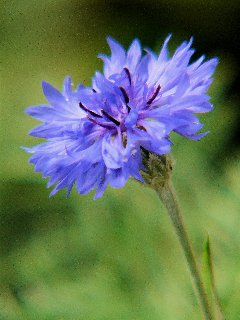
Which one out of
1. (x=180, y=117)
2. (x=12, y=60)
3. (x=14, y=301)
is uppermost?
(x=180, y=117)

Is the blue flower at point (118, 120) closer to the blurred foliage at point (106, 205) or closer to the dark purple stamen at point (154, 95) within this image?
the dark purple stamen at point (154, 95)

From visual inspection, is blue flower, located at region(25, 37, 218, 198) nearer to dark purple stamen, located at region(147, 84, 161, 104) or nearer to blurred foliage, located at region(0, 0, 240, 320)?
dark purple stamen, located at region(147, 84, 161, 104)

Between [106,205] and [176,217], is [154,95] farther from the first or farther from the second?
[106,205]

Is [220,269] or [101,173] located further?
[220,269]

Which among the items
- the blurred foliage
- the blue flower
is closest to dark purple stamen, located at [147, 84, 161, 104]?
the blue flower

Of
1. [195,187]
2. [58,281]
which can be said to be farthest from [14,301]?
[195,187]

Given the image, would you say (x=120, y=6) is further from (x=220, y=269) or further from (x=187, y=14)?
(x=220, y=269)

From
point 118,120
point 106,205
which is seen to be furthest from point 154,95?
point 106,205
